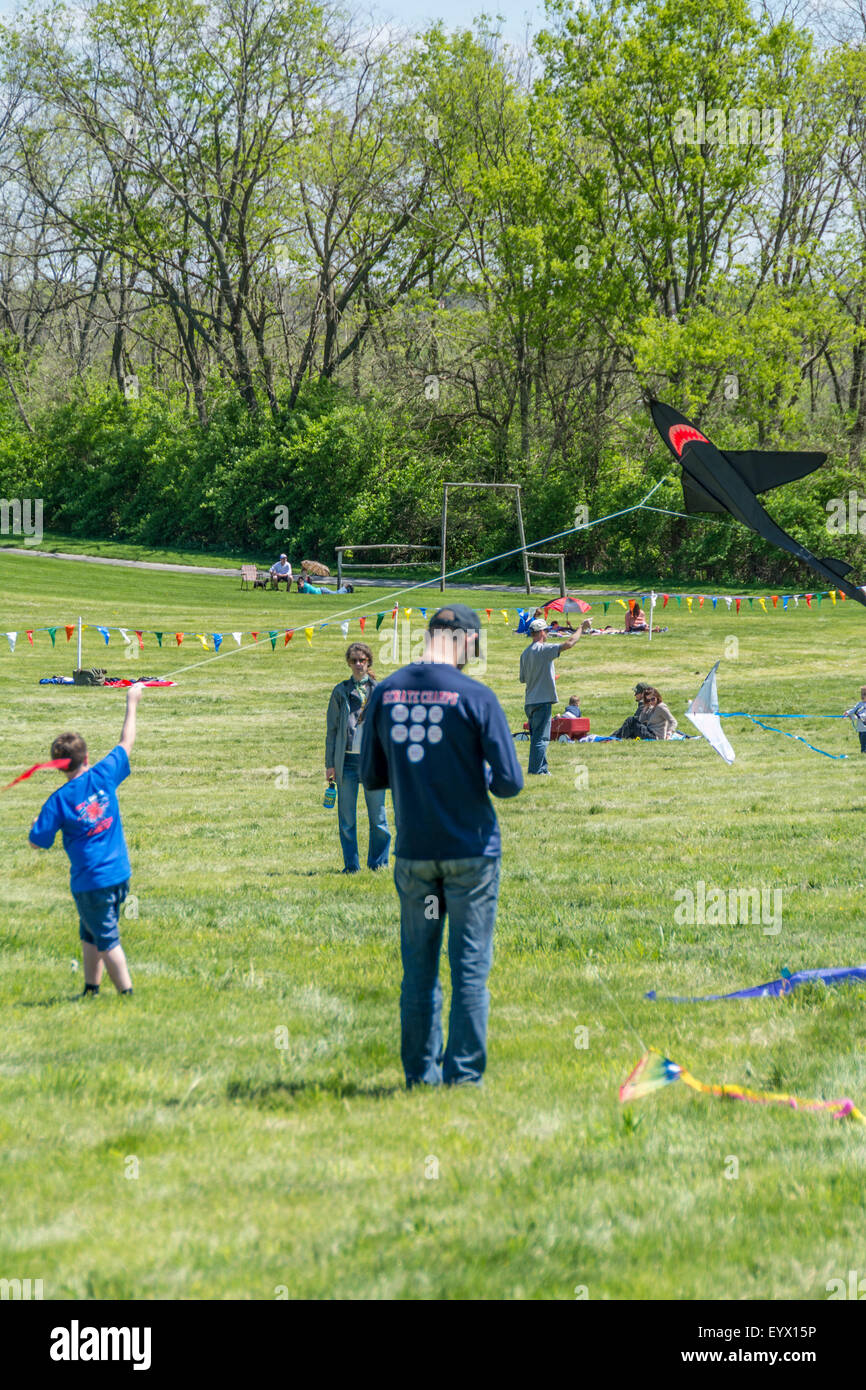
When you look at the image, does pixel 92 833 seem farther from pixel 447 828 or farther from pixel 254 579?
pixel 254 579

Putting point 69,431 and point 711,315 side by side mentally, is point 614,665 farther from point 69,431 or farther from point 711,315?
point 69,431

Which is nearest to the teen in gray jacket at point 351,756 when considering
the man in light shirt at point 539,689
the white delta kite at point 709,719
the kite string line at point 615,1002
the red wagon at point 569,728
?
the kite string line at point 615,1002

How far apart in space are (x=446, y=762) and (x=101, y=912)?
244cm

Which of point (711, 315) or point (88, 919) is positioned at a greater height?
point (711, 315)

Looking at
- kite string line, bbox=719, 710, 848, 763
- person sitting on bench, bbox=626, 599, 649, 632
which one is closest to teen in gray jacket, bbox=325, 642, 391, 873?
kite string line, bbox=719, 710, 848, 763

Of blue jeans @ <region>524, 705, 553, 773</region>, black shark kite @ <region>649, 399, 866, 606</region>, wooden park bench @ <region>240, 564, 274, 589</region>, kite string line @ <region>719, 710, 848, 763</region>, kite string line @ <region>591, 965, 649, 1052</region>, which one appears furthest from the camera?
wooden park bench @ <region>240, 564, 274, 589</region>

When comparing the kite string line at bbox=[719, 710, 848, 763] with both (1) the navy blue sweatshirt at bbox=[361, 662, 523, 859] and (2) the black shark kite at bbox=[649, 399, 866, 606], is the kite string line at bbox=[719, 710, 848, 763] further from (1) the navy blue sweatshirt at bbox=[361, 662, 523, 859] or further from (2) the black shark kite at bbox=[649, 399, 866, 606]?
(1) the navy blue sweatshirt at bbox=[361, 662, 523, 859]

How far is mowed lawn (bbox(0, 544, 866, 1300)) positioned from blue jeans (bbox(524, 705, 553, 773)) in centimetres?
194

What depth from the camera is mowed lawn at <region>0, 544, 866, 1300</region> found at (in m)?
4.01

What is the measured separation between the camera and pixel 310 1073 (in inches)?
229

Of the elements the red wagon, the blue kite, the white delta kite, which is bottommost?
the red wagon

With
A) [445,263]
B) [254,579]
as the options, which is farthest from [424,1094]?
[445,263]
